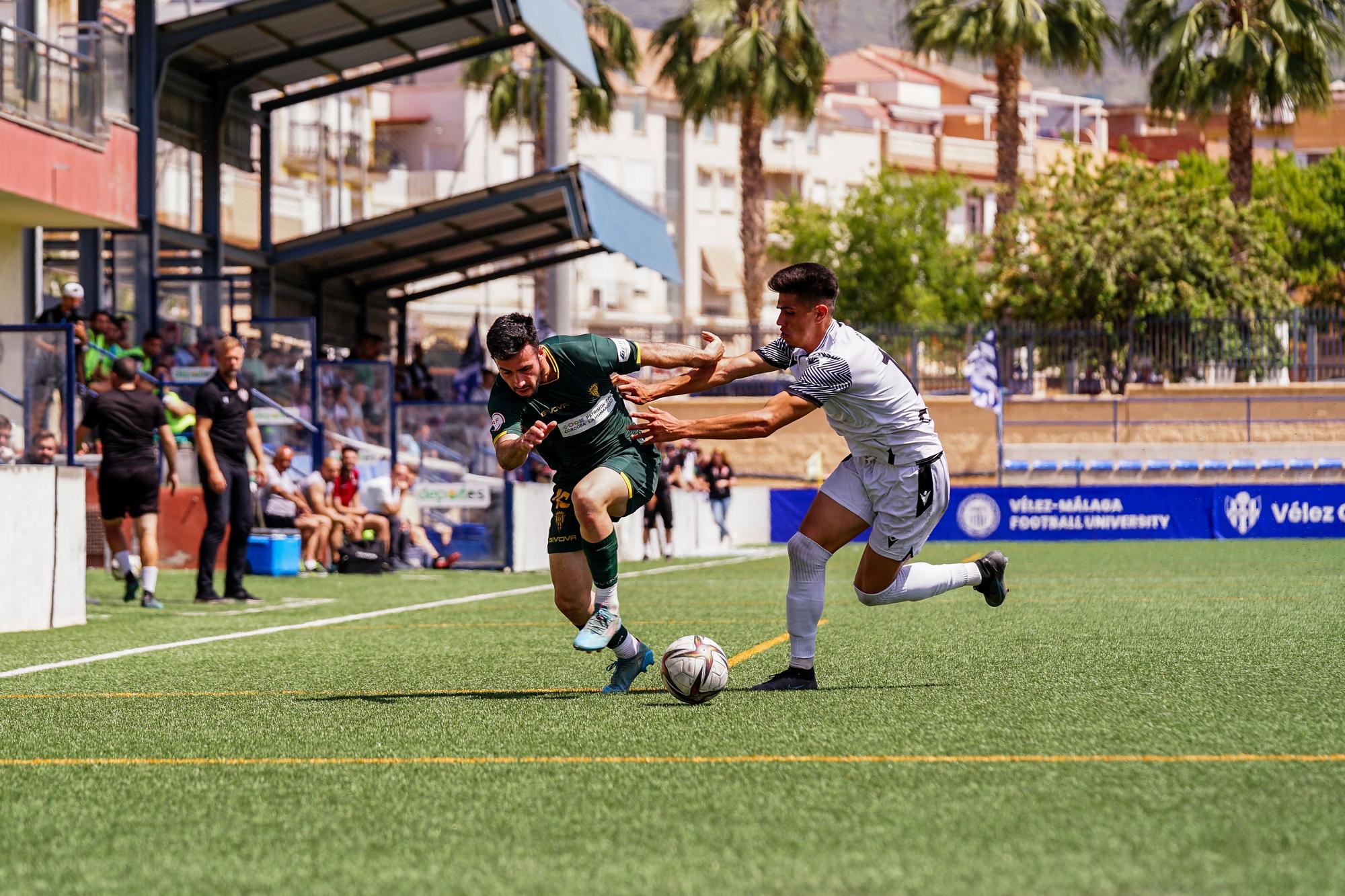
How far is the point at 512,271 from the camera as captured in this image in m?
29.4

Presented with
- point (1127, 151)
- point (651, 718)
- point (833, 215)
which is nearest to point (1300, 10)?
point (1127, 151)

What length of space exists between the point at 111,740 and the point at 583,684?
2.36m

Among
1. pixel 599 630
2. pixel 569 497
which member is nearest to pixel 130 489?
pixel 569 497

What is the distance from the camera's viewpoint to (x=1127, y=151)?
51156 mm

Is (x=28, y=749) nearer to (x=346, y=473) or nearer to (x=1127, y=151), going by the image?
(x=346, y=473)

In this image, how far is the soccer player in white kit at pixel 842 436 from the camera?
794cm

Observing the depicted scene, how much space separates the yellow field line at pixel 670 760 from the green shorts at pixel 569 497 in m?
2.04

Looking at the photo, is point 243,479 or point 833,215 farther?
point 833,215

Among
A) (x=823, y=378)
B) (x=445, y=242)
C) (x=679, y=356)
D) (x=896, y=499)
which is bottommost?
(x=896, y=499)

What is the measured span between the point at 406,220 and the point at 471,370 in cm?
280

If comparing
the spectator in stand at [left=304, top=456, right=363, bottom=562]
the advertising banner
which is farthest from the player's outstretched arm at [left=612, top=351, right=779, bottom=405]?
the advertising banner

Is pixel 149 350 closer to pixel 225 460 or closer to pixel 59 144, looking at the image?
pixel 59 144

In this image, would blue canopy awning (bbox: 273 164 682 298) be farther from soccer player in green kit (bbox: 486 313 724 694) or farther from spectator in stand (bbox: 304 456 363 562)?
soccer player in green kit (bbox: 486 313 724 694)

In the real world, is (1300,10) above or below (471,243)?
above
